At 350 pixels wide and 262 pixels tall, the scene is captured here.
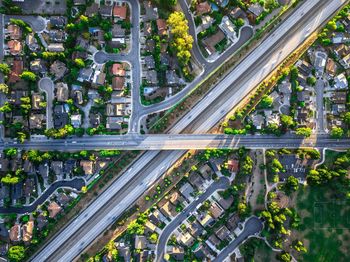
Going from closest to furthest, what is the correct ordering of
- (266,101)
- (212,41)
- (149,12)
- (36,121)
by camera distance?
(266,101)
(36,121)
(149,12)
(212,41)

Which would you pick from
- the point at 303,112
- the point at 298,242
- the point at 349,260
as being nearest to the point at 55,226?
the point at 298,242

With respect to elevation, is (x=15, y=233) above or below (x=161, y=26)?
below

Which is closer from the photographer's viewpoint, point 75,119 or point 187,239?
point 75,119

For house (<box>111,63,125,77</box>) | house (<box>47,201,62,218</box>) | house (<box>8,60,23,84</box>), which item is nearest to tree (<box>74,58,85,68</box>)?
house (<box>111,63,125,77</box>)

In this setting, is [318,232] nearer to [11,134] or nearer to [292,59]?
[292,59]

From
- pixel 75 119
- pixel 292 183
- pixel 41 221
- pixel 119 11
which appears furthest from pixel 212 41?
pixel 41 221

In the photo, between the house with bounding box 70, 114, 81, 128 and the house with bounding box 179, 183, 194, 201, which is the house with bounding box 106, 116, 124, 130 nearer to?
the house with bounding box 70, 114, 81, 128

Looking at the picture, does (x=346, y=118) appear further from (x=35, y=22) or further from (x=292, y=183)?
(x=35, y=22)
